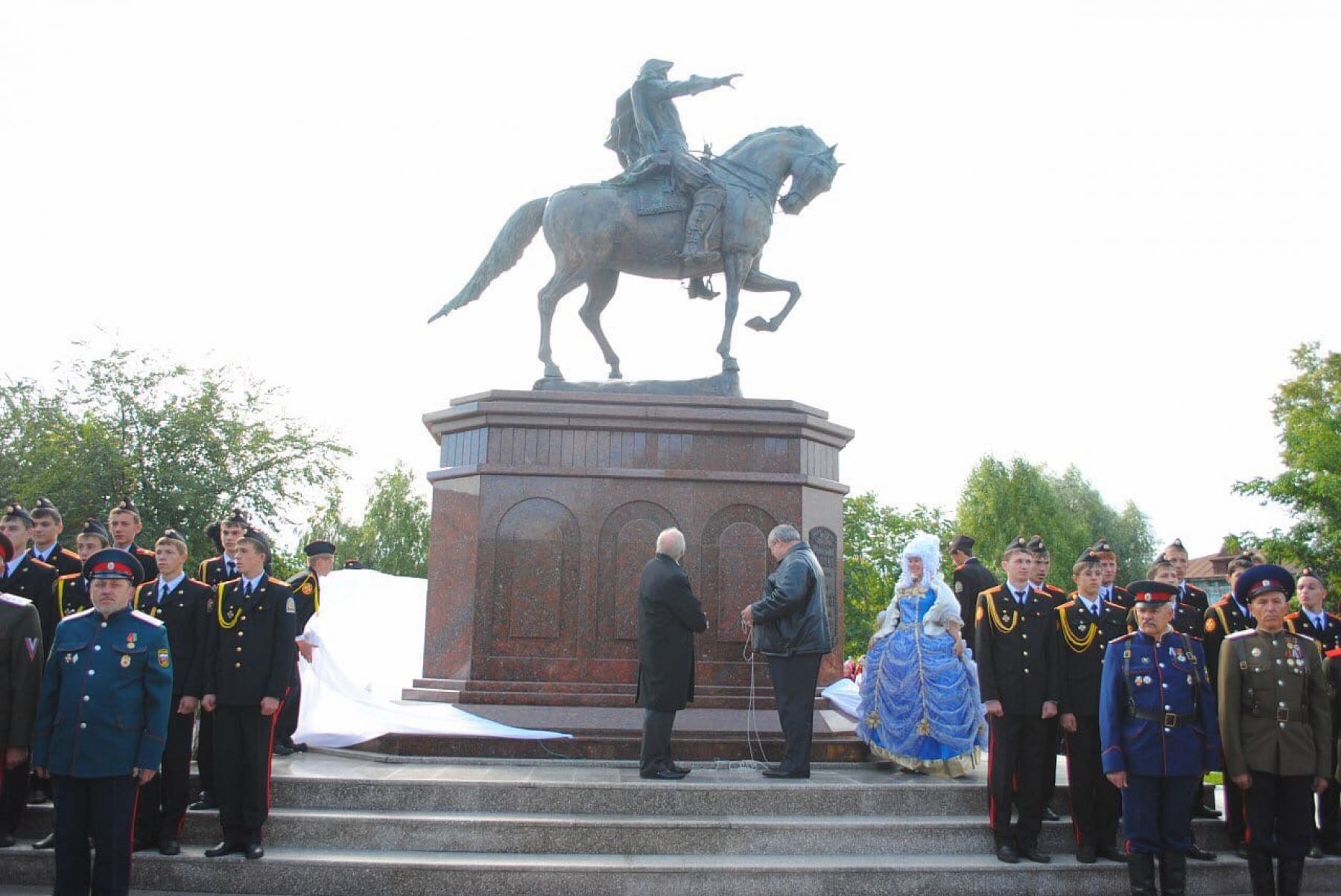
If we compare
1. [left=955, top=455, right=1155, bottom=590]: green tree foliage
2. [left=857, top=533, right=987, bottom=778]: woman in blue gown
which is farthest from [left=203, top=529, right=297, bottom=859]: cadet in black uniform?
[left=955, top=455, right=1155, bottom=590]: green tree foliage

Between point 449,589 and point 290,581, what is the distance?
138 centimetres

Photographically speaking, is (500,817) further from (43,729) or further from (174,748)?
(43,729)

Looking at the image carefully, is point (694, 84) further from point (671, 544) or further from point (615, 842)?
point (615, 842)

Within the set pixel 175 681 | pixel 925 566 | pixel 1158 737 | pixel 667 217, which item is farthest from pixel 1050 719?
pixel 667 217

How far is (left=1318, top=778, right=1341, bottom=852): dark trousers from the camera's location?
6.96m

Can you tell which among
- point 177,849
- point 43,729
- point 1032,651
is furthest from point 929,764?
point 43,729

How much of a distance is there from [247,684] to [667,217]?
5997mm

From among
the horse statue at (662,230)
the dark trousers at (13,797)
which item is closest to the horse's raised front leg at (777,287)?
the horse statue at (662,230)

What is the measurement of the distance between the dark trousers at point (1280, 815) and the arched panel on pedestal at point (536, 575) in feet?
17.0

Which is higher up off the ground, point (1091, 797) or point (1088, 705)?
point (1088, 705)

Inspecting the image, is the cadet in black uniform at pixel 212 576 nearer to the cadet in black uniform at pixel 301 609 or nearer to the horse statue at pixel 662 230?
the cadet in black uniform at pixel 301 609

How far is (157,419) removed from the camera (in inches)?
1242

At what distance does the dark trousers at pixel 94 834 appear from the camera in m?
5.34

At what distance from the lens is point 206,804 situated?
267 inches
